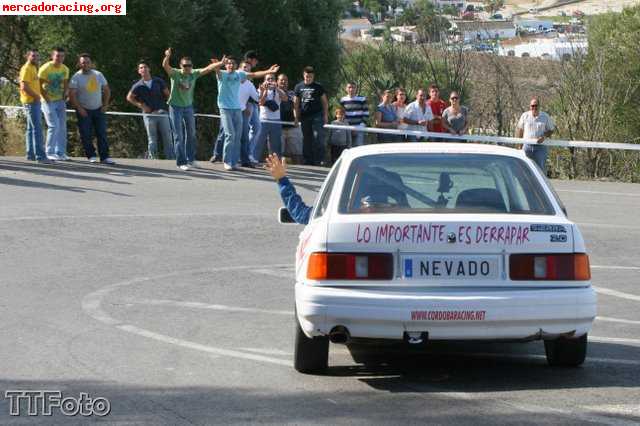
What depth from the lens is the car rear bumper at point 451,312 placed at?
23.5 ft

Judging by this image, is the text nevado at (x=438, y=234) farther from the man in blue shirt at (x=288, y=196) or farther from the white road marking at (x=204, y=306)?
the white road marking at (x=204, y=306)

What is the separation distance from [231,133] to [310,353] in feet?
42.3

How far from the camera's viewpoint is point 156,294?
35.5 feet

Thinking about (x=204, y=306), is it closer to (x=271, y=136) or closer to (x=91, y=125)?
(x=91, y=125)

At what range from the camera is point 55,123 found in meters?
20.6

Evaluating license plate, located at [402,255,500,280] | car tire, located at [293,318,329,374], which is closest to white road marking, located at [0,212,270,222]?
car tire, located at [293,318,329,374]

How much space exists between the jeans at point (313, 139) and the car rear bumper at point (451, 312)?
15.2 meters

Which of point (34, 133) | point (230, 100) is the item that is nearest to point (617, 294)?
point (230, 100)

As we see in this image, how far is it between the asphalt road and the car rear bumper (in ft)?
1.18

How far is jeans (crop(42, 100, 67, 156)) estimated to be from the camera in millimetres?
20609

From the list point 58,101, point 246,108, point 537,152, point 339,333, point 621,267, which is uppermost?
point 58,101

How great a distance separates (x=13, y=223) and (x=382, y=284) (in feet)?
28.4

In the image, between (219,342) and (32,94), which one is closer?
(219,342)

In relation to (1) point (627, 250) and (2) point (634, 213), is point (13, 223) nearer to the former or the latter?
(1) point (627, 250)
